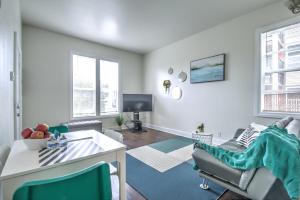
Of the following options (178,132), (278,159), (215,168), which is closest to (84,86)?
(178,132)

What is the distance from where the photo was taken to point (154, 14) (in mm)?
3168

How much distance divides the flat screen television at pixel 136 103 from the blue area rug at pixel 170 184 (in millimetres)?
2550

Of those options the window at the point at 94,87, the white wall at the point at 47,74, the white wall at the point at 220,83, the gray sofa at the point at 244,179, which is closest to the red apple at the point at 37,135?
the gray sofa at the point at 244,179

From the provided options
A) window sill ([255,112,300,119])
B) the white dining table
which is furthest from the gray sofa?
window sill ([255,112,300,119])

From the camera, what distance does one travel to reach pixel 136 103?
512cm

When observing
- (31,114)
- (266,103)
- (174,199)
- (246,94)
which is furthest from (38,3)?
(266,103)

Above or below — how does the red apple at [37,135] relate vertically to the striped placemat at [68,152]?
above

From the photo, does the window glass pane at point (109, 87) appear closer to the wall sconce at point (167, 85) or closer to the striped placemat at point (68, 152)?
the wall sconce at point (167, 85)

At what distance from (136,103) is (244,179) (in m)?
3.99

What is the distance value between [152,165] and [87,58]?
12.2 feet

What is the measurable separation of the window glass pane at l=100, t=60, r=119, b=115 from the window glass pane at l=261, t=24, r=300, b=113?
4.13m

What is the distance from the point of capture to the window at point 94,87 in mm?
4535

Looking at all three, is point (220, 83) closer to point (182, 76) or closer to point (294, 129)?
point (182, 76)

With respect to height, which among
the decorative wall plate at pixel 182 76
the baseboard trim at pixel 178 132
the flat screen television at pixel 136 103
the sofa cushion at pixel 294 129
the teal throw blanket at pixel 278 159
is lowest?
the baseboard trim at pixel 178 132
